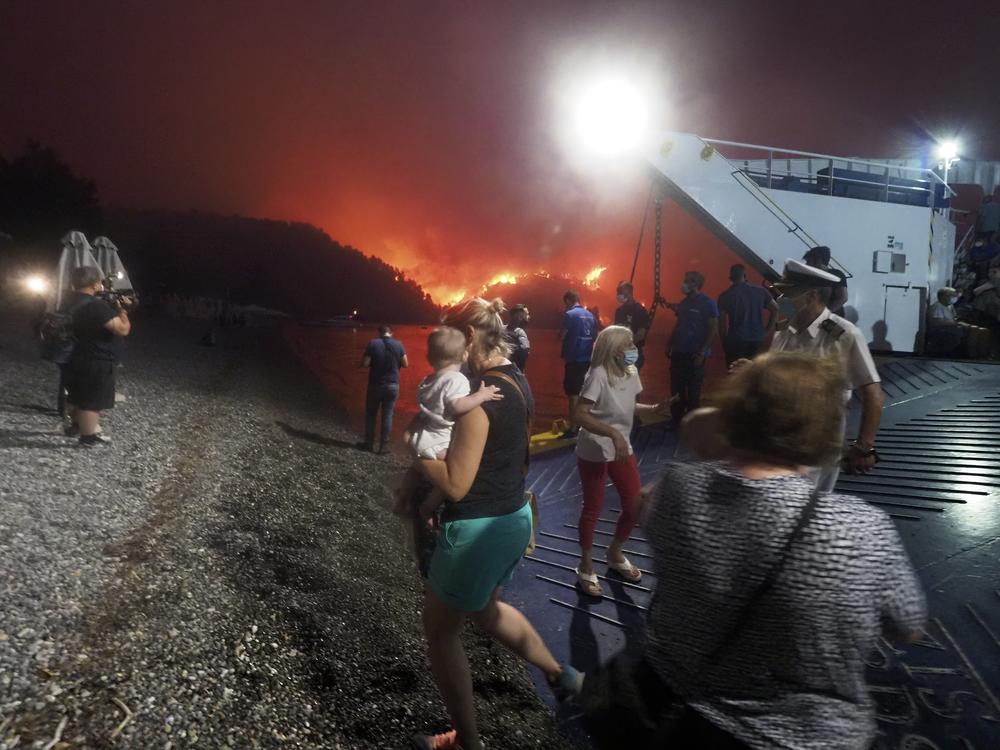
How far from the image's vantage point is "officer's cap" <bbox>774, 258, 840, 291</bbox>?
3451 mm

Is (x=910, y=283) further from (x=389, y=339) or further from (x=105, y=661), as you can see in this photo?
(x=105, y=661)

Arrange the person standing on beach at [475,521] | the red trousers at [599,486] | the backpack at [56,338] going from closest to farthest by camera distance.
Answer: the person standing on beach at [475,521], the red trousers at [599,486], the backpack at [56,338]

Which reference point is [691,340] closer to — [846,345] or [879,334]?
[846,345]

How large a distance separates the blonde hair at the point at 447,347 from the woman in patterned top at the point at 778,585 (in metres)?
1.34

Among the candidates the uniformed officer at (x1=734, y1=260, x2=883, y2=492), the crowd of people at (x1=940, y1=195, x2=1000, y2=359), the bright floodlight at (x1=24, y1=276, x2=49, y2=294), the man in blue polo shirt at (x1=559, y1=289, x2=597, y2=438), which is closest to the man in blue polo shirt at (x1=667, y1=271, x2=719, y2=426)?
the man in blue polo shirt at (x1=559, y1=289, x2=597, y2=438)

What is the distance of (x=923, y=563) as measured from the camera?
12.3ft

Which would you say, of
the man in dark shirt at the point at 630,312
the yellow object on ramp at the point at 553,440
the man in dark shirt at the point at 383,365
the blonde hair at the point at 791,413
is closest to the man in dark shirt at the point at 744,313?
the man in dark shirt at the point at 630,312

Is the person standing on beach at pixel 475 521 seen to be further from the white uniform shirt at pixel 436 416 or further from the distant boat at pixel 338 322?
the distant boat at pixel 338 322

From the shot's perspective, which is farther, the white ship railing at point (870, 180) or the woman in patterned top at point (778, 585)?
the white ship railing at point (870, 180)

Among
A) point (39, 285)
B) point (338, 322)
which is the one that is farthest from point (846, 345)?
point (338, 322)

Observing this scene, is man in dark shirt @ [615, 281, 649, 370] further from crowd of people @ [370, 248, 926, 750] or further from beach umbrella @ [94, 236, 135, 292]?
beach umbrella @ [94, 236, 135, 292]

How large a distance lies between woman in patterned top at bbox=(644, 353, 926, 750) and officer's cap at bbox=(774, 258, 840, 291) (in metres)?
2.35

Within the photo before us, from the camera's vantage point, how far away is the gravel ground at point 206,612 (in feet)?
9.57

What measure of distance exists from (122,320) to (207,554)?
10.1ft
